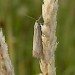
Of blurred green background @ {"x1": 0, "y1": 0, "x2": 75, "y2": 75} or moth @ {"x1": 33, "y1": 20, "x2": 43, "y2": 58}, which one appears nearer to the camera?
moth @ {"x1": 33, "y1": 20, "x2": 43, "y2": 58}

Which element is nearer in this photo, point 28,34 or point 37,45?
point 37,45

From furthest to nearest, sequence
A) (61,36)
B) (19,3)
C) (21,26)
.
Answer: (19,3), (21,26), (61,36)

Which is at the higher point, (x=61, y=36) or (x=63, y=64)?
(x=61, y=36)

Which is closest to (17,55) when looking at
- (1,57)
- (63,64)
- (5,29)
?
(5,29)

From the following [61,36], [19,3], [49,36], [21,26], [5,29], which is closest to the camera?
[49,36]

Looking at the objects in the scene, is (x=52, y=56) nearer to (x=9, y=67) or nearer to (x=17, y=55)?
(x=9, y=67)

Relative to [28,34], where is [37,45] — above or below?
below

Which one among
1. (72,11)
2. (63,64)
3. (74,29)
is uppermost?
(72,11)

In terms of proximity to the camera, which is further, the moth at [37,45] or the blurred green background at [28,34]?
the blurred green background at [28,34]
